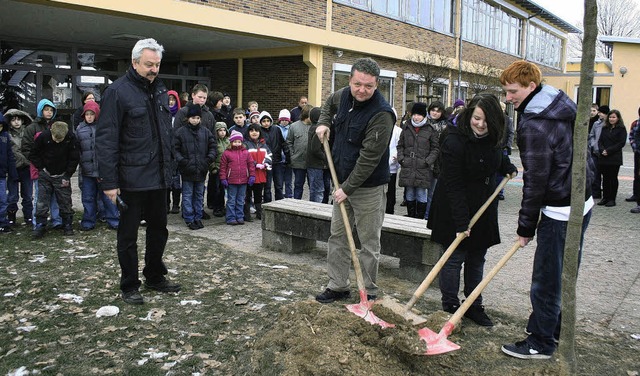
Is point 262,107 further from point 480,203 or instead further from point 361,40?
point 480,203

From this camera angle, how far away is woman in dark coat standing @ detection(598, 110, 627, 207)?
426 inches

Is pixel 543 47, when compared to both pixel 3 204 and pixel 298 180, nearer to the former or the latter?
pixel 298 180

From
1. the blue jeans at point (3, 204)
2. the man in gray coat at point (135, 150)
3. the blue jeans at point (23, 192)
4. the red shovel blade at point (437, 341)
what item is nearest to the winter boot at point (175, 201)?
the blue jeans at point (23, 192)

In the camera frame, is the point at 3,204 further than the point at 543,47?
No

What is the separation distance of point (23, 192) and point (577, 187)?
7.44m

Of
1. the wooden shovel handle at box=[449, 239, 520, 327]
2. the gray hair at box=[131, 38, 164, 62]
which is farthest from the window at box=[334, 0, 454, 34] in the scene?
the wooden shovel handle at box=[449, 239, 520, 327]

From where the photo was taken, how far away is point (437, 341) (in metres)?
3.69

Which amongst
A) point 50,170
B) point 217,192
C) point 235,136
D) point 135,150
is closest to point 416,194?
point 235,136

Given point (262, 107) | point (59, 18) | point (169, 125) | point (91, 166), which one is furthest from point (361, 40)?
point (169, 125)

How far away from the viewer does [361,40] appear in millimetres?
18109

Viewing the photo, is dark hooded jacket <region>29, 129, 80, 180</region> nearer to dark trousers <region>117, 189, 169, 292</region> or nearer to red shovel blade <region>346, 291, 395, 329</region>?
dark trousers <region>117, 189, 169, 292</region>

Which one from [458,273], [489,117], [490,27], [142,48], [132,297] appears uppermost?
[490,27]

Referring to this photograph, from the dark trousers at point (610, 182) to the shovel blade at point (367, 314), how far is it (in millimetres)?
8522

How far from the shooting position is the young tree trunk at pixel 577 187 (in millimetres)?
2672
